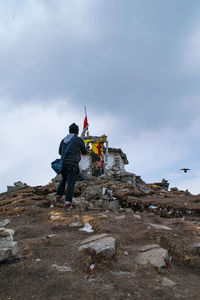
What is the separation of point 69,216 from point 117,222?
1.25m

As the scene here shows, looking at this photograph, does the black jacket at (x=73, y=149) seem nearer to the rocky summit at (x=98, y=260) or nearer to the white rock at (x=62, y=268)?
the rocky summit at (x=98, y=260)

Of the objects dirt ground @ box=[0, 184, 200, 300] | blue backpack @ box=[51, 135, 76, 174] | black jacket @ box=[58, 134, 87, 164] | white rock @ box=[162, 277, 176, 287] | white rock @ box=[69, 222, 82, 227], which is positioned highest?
black jacket @ box=[58, 134, 87, 164]

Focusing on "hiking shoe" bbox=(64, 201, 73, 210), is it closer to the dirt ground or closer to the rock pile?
the dirt ground

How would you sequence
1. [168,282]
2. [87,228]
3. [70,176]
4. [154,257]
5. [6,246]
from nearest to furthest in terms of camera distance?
[168,282] → [6,246] → [154,257] → [87,228] → [70,176]

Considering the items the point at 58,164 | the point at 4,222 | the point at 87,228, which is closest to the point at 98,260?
the point at 87,228

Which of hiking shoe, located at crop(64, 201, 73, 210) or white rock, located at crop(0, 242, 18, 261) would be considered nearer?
white rock, located at crop(0, 242, 18, 261)

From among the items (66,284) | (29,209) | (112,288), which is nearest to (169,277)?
(112,288)

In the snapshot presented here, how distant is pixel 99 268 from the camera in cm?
301

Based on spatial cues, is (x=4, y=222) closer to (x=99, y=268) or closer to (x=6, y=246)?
(x=6, y=246)

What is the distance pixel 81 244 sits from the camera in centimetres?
383

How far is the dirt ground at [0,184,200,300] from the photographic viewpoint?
8.16ft

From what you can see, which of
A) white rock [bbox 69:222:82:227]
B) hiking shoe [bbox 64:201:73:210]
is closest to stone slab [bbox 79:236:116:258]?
white rock [bbox 69:222:82:227]

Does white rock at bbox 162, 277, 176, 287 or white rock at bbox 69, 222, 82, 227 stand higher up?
white rock at bbox 69, 222, 82, 227

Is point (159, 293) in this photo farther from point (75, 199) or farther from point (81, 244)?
point (75, 199)
